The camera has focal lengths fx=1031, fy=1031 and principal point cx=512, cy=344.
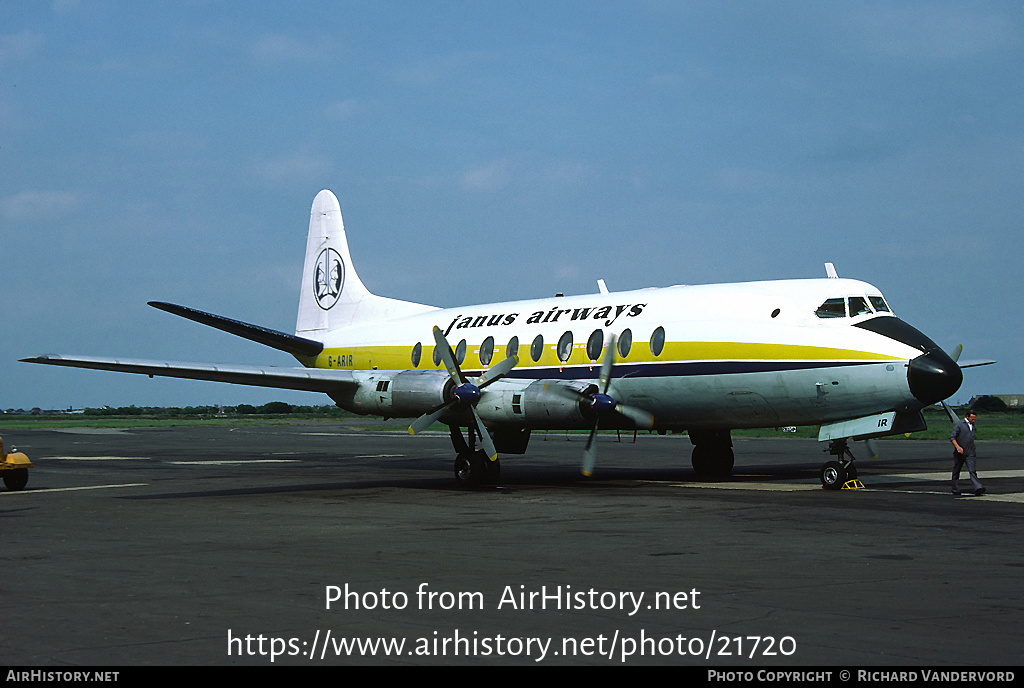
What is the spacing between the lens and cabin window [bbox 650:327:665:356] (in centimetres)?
2342

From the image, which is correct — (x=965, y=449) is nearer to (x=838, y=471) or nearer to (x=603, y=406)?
(x=838, y=471)

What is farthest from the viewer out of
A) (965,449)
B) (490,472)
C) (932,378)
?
(490,472)

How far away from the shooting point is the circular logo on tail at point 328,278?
109 feet

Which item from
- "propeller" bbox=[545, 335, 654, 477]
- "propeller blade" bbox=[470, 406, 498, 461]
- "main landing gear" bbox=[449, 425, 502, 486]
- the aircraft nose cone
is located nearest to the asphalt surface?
"main landing gear" bbox=[449, 425, 502, 486]

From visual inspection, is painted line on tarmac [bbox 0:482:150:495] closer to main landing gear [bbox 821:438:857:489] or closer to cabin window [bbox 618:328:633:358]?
cabin window [bbox 618:328:633:358]

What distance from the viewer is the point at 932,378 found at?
19953 mm

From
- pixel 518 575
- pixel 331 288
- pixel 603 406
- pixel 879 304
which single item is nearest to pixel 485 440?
pixel 603 406

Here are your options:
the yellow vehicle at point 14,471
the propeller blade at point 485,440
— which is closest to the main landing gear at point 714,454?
the propeller blade at point 485,440

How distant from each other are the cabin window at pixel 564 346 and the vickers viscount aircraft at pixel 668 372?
3cm

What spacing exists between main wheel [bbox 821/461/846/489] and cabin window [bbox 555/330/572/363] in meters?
6.58

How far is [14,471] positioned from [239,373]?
550 cm

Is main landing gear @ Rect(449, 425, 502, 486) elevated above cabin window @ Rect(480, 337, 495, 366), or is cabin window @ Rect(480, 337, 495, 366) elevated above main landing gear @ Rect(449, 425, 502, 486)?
cabin window @ Rect(480, 337, 495, 366)

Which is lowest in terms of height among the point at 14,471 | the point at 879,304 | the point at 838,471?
the point at 14,471
